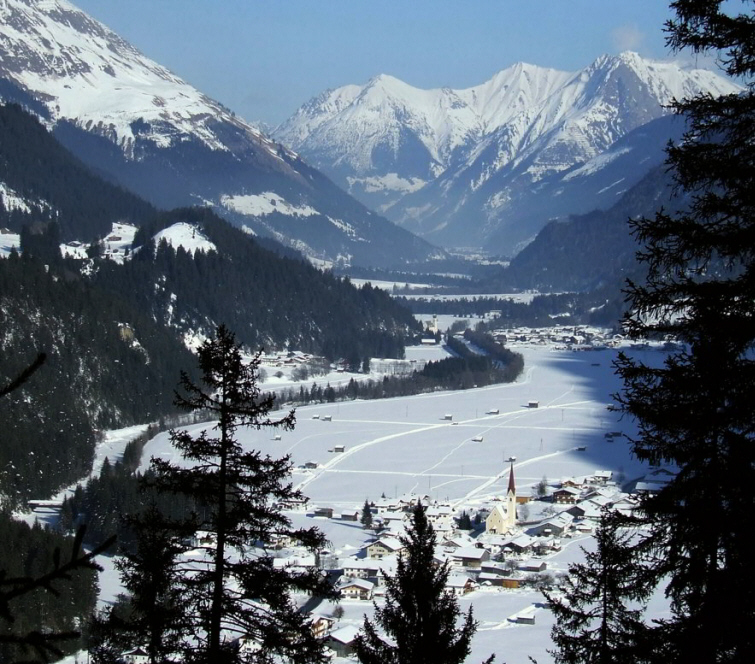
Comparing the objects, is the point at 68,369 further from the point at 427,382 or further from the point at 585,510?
the point at 585,510

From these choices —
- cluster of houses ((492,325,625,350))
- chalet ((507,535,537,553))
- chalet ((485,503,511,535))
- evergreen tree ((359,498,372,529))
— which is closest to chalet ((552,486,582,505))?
chalet ((485,503,511,535))

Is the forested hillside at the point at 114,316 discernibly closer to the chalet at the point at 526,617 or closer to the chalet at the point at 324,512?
the chalet at the point at 324,512

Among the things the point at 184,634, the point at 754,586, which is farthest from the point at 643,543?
the point at 184,634

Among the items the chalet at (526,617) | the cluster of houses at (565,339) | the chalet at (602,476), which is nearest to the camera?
the chalet at (526,617)

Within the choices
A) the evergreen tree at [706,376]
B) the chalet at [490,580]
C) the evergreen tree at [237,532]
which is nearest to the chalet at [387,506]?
the chalet at [490,580]

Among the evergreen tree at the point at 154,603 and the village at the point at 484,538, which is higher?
the evergreen tree at the point at 154,603

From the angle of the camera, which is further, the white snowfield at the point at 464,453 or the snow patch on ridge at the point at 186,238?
the snow patch on ridge at the point at 186,238
